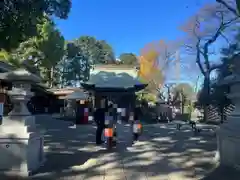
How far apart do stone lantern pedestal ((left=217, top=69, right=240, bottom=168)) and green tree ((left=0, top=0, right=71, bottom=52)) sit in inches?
182

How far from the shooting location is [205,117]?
22.0m

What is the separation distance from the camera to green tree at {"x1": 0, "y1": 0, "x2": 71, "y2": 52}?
20.5ft

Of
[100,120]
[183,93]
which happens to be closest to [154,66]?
[183,93]

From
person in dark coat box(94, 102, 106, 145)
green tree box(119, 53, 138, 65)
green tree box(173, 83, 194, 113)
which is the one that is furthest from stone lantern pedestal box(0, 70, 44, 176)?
green tree box(119, 53, 138, 65)

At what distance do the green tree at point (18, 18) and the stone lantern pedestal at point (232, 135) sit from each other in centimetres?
463

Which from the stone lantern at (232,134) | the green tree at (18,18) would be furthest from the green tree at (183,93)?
the green tree at (18,18)

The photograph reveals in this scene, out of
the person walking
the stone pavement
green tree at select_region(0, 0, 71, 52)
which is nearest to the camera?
the stone pavement

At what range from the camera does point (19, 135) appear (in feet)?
16.4

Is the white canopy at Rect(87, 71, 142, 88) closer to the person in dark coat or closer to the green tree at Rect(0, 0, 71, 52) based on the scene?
the person in dark coat

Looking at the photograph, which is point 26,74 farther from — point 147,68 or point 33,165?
point 147,68

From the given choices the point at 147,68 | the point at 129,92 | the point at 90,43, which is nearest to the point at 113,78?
the point at 129,92

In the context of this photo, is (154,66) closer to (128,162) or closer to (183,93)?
(183,93)

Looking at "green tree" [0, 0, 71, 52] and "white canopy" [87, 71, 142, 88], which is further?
"white canopy" [87, 71, 142, 88]

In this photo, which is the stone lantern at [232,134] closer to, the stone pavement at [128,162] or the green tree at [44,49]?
the stone pavement at [128,162]
